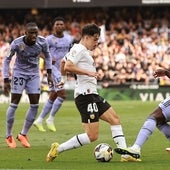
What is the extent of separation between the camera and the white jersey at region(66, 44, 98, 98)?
1126cm

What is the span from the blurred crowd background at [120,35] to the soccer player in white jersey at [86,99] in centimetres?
2419

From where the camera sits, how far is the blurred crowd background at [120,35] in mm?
→ 38031

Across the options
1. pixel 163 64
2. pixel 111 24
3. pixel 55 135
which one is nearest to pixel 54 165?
pixel 55 135

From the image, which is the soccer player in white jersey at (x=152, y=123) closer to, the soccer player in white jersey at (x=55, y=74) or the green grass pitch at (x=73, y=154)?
the green grass pitch at (x=73, y=154)

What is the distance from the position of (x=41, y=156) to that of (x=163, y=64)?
27.9m

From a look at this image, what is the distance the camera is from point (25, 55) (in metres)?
14.3

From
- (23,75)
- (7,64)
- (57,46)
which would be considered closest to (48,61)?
(23,75)

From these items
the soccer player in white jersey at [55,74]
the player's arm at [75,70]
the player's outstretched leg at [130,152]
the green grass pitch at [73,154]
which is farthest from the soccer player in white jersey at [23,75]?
the soccer player in white jersey at [55,74]

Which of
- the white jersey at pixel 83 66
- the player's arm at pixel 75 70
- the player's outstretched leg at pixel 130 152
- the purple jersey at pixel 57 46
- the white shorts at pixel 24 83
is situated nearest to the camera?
A: the player's arm at pixel 75 70

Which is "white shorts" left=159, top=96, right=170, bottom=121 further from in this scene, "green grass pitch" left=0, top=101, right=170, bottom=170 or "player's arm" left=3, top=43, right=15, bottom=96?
"player's arm" left=3, top=43, right=15, bottom=96

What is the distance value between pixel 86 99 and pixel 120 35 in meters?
31.1

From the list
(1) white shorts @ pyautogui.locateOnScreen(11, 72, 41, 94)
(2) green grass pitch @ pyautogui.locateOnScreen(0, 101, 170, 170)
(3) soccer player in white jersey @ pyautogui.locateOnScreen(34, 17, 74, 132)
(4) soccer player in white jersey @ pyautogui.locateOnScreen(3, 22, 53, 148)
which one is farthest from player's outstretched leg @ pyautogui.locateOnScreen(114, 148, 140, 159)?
(3) soccer player in white jersey @ pyautogui.locateOnScreen(34, 17, 74, 132)

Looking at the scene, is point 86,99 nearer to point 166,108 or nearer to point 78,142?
point 78,142

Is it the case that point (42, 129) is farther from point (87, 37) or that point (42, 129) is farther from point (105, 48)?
point (105, 48)
